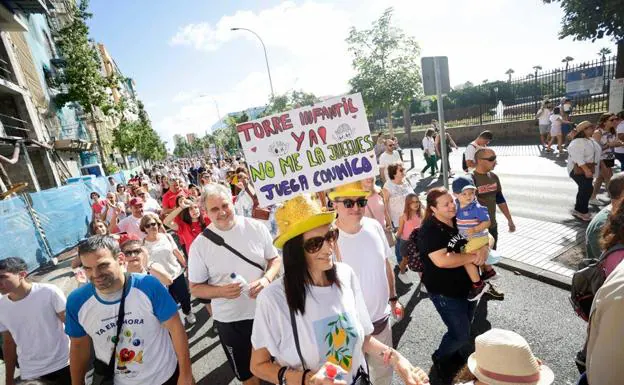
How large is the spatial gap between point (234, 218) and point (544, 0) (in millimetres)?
20369

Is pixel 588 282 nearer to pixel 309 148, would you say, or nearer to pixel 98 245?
pixel 309 148

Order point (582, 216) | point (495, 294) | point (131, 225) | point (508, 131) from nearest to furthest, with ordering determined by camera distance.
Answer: point (495, 294), point (131, 225), point (582, 216), point (508, 131)

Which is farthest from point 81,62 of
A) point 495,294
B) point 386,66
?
point 495,294

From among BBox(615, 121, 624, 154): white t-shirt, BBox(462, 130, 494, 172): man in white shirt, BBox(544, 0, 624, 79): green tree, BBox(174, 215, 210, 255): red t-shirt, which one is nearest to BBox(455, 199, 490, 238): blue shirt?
BBox(462, 130, 494, 172): man in white shirt

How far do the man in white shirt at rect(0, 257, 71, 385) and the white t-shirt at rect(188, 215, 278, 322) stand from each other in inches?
50.0

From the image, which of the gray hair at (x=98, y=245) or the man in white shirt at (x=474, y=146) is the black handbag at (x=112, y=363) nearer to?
the gray hair at (x=98, y=245)

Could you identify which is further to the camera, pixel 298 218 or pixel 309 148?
pixel 309 148

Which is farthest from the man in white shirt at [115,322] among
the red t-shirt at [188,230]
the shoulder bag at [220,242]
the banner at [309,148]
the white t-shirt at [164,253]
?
the red t-shirt at [188,230]

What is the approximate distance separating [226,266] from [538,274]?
4.23 m

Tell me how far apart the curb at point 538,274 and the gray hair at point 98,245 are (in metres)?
5.02

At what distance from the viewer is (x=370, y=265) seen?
277 centimetres

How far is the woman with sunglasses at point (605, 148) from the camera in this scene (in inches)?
280

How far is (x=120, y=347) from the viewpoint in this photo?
228cm

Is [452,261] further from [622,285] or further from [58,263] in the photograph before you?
[58,263]
